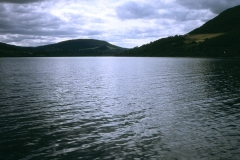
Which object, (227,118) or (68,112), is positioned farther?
(68,112)

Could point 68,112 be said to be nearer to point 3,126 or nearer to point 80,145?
point 3,126

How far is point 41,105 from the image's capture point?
116 ft

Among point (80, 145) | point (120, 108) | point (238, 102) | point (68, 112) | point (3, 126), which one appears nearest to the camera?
point (80, 145)

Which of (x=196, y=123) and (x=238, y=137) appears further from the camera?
(x=196, y=123)

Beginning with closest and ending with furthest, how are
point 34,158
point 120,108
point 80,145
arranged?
1. point 34,158
2. point 80,145
3. point 120,108

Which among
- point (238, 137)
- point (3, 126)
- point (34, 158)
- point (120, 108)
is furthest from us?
point (120, 108)

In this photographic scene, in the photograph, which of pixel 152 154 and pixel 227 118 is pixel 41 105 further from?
pixel 227 118

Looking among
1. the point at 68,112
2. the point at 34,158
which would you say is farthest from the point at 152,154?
the point at 68,112

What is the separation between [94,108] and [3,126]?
12.8m

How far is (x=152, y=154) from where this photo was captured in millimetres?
17922

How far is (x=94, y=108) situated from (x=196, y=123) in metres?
14.9

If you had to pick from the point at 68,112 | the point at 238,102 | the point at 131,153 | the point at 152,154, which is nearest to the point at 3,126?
the point at 68,112

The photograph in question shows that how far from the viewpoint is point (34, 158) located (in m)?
17.1

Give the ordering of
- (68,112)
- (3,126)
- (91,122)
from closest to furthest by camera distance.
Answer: (3,126), (91,122), (68,112)
